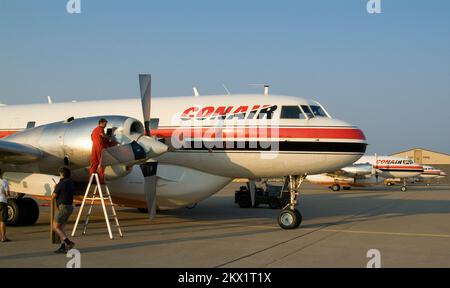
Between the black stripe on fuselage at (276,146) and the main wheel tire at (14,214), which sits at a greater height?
the black stripe on fuselage at (276,146)

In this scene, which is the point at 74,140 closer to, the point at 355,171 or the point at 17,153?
the point at 17,153

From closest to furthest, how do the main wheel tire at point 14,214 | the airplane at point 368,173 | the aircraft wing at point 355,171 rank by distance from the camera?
the main wheel tire at point 14,214
the aircraft wing at point 355,171
the airplane at point 368,173

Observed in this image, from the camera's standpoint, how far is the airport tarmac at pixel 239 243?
28.5 ft

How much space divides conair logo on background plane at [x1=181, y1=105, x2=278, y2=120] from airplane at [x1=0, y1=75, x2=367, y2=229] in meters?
0.03

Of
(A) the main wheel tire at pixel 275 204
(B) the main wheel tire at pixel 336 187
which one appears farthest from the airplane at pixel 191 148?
(B) the main wheel tire at pixel 336 187

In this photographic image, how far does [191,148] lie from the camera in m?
13.9

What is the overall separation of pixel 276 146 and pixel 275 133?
0.36 meters

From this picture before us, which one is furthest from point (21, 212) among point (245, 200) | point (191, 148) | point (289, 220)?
point (245, 200)

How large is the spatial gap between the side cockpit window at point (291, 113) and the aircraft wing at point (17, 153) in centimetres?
649

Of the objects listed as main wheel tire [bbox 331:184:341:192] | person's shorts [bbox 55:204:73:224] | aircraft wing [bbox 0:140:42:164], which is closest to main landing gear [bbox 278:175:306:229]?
person's shorts [bbox 55:204:73:224]

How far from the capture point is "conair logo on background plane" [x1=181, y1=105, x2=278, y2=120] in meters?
13.6

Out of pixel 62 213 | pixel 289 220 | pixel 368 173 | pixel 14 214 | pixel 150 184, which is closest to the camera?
pixel 62 213

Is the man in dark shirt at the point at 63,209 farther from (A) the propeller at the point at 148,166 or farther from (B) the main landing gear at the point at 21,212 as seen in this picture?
(B) the main landing gear at the point at 21,212
